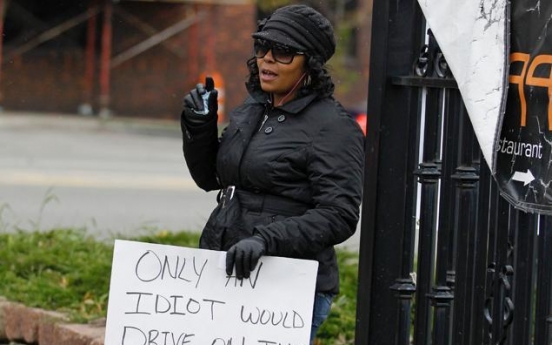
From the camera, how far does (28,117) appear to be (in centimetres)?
2680

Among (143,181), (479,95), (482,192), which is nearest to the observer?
(479,95)

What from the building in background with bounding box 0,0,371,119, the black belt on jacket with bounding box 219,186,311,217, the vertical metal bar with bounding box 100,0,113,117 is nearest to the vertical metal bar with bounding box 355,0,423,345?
the black belt on jacket with bounding box 219,186,311,217

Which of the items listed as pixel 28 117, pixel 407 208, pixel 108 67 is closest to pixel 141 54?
pixel 108 67

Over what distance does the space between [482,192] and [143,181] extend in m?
12.8

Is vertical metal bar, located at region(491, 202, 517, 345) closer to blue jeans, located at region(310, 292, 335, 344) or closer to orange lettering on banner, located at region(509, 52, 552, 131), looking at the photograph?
orange lettering on banner, located at region(509, 52, 552, 131)

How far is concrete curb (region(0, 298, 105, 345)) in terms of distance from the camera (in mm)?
5668

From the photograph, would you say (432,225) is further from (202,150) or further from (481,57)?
(202,150)

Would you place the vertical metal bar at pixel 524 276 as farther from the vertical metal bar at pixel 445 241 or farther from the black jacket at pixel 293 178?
the black jacket at pixel 293 178

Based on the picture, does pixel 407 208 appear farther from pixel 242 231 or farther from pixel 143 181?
pixel 143 181

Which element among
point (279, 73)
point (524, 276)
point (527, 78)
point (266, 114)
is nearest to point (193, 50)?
point (266, 114)

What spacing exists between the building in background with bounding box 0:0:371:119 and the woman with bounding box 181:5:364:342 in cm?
2370

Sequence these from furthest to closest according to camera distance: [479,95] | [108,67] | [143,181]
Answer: [108,67], [143,181], [479,95]

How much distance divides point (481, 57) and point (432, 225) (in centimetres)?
70

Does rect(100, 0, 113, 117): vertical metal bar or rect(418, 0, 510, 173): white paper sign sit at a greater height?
rect(100, 0, 113, 117): vertical metal bar
